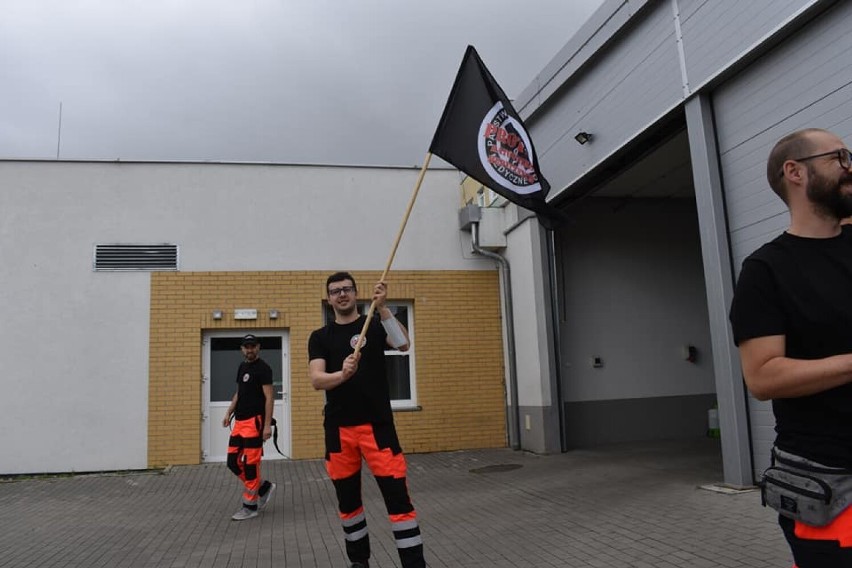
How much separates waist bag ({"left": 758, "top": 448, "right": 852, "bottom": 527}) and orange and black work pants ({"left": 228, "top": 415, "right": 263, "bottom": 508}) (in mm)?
6088

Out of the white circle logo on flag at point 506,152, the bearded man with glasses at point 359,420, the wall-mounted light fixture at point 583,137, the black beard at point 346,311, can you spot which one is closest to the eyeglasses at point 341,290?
the bearded man with glasses at point 359,420

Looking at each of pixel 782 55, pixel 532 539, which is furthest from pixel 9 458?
pixel 782 55

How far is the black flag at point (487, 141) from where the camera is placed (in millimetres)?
4887

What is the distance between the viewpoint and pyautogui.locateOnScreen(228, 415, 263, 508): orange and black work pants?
727cm

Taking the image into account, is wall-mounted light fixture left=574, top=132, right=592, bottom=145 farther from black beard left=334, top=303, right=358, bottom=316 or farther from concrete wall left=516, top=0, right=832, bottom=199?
black beard left=334, top=303, right=358, bottom=316

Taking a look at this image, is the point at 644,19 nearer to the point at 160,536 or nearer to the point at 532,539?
the point at 532,539

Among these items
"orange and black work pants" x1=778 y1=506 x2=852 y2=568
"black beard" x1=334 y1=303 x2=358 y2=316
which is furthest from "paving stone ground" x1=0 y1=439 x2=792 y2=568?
"orange and black work pants" x1=778 y1=506 x2=852 y2=568

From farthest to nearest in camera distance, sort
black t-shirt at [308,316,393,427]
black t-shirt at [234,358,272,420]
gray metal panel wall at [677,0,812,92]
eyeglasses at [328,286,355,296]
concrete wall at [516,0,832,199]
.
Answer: black t-shirt at [234,358,272,420], concrete wall at [516,0,832,199], gray metal panel wall at [677,0,812,92], eyeglasses at [328,286,355,296], black t-shirt at [308,316,393,427]

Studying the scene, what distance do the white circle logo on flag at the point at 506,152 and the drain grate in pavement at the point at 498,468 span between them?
6006mm

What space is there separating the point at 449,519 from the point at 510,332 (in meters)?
5.91

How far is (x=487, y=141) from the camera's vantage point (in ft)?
16.3

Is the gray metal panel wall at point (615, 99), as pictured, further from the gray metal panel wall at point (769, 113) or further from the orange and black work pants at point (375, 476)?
the orange and black work pants at point (375, 476)

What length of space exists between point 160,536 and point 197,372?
5.03m

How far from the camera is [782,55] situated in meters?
6.39
